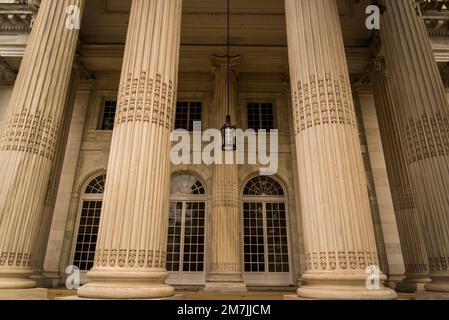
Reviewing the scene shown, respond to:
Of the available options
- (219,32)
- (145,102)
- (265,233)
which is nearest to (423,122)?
(145,102)

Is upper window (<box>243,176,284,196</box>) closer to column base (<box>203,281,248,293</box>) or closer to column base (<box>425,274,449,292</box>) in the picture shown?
column base (<box>203,281,248,293</box>)

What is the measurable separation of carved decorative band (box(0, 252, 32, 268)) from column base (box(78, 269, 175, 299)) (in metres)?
2.50

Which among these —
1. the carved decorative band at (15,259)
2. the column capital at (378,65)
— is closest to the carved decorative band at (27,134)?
the carved decorative band at (15,259)

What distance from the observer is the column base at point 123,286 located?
4.32m

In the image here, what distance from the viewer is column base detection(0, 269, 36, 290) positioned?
5.69 meters

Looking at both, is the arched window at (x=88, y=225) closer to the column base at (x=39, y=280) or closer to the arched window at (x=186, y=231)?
the column base at (x=39, y=280)

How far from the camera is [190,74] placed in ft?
46.7

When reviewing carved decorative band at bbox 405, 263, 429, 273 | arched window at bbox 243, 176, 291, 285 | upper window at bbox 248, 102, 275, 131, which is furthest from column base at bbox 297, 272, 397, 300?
upper window at bbox 248, 102, 275, 131

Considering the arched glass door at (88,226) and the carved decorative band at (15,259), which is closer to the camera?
the carved decorative band at (15,259)

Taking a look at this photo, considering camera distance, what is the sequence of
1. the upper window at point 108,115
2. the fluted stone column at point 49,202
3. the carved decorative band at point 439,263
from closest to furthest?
1. the carved decorative band at point 439,263
2. the fluted stone column at point 49,202
3. the upper window at point 108,115

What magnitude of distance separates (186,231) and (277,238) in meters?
3.57

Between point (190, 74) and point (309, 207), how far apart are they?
10.7 meters

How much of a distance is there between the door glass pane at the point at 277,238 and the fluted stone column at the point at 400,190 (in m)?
3.94
